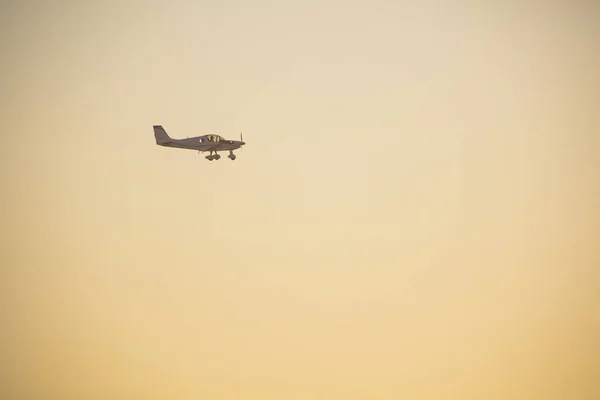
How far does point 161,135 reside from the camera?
2.61 m

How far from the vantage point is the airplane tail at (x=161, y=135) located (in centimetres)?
260

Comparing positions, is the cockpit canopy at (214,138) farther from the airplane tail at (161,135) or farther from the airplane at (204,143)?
the airplane tail at (161,135)

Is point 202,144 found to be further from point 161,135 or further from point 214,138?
point 161,135

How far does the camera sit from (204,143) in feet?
8.38

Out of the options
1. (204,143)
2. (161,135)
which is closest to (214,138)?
(204,143)

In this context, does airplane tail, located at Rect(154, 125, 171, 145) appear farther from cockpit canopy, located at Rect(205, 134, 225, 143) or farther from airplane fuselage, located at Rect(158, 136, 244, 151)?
cockpit canopy, located at Rect(205, 134, 225, 143)

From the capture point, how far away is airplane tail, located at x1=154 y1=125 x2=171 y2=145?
2600 mm

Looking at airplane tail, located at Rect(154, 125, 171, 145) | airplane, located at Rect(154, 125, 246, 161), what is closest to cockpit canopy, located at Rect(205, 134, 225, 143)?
airplane, located at Rect(154, 125, 246, 161)

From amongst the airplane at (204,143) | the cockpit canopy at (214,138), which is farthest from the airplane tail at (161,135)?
the cockpit canopy at (214,138)

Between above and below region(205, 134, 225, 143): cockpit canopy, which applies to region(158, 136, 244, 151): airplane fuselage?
below

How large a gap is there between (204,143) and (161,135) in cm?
22

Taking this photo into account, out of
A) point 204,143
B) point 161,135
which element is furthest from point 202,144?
point 161,135

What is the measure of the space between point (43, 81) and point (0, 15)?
0.40 meters

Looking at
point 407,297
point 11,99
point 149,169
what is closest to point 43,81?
point 11,99
